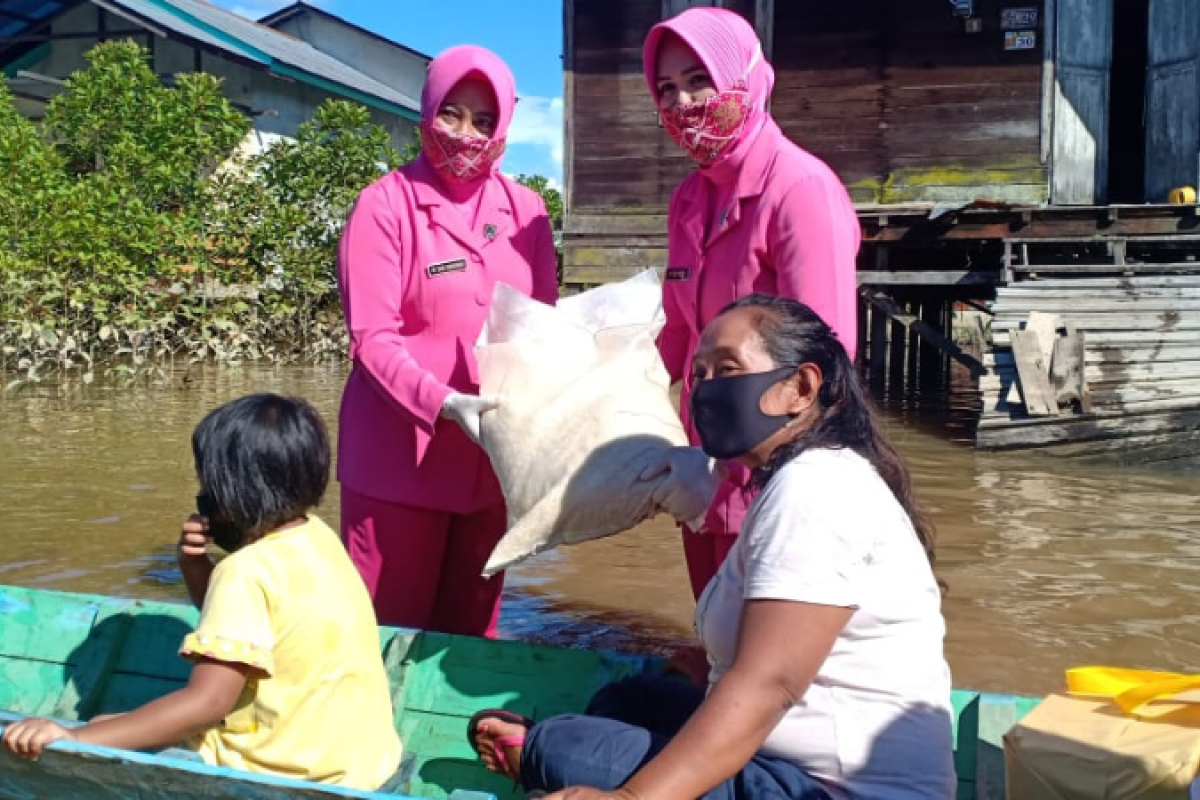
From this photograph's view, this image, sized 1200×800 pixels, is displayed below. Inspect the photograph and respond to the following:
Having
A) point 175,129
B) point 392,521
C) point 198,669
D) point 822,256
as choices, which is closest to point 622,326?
point 822,256

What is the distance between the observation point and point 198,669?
7.52 feet

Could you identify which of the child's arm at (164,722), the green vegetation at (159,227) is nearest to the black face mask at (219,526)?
the child's arm at (164,722)

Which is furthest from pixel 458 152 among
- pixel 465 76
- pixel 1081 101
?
pixel 1081 101

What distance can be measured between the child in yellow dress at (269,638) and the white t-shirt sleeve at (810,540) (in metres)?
0.93

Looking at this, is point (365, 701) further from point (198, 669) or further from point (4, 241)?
point (4, 241)

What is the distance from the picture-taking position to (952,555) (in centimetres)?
634

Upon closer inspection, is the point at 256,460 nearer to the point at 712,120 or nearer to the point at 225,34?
the point at 712,120

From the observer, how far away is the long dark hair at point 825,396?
2070 mm

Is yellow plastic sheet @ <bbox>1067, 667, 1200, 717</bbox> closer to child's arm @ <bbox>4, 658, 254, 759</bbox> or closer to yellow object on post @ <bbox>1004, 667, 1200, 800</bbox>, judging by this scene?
yellow object on post @ <bbox>1004, 667, 1200, 800</bbox>

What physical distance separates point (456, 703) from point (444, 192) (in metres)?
1.37

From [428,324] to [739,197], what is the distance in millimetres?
923

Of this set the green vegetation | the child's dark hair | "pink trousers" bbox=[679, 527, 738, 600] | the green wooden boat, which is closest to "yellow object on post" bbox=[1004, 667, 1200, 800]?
the green wooden boat

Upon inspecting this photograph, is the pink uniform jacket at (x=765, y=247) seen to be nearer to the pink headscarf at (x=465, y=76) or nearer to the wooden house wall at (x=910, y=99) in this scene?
the pink headscarf at (x=465, y=76)

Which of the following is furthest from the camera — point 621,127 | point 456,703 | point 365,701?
point 621,127
